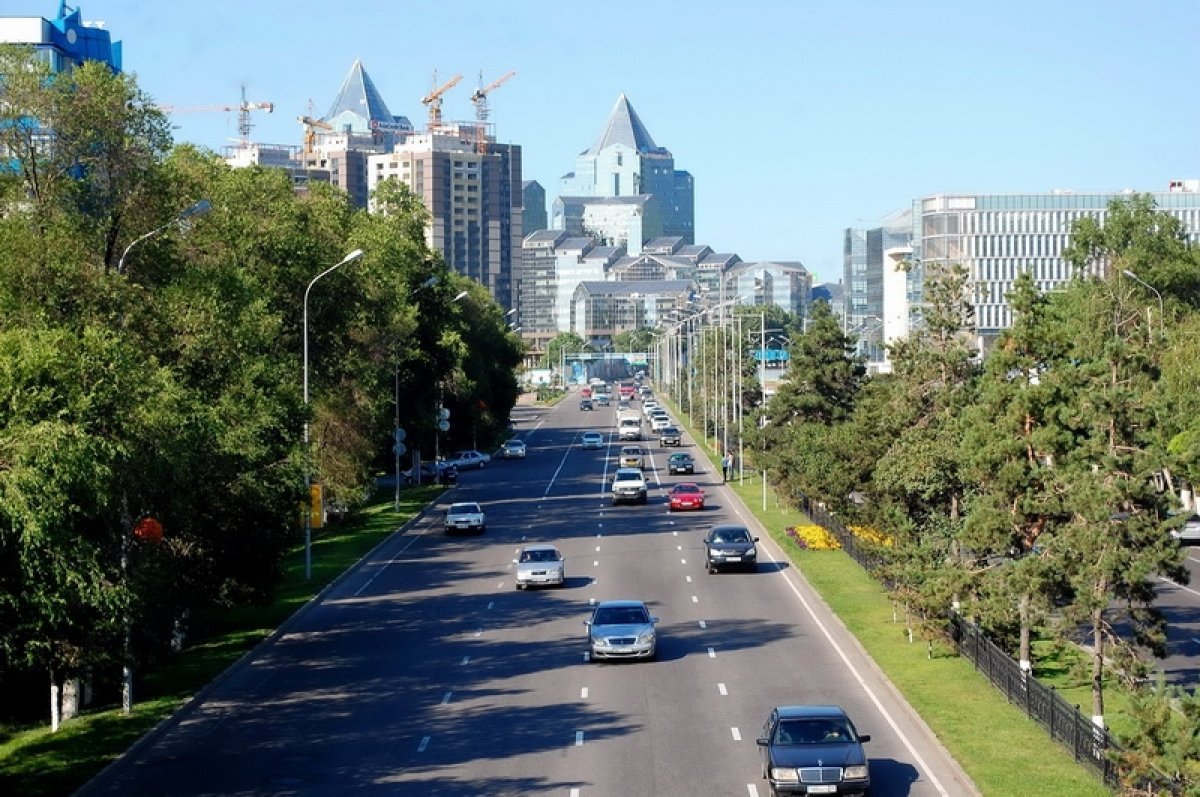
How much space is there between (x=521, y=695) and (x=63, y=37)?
354ft

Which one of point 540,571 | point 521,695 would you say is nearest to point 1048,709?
point 521,695

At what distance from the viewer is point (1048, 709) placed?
2753cm

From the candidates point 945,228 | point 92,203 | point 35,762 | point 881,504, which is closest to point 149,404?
point 35,762

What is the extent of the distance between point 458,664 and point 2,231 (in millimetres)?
13188

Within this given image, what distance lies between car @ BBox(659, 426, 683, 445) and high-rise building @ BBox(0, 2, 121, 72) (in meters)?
44.9

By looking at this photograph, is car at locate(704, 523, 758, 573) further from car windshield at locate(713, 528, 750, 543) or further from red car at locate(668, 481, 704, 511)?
red car at locate(668, 481, 704, 511)

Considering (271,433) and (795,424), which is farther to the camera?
(795,424)

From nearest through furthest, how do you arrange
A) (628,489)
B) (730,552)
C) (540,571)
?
(540,571), (730,552), (628,489)

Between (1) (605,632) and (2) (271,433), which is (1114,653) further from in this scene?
(2) (271,433)

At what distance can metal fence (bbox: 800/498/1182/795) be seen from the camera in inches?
896

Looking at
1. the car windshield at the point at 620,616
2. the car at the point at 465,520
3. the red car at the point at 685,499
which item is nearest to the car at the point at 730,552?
the car windshield at the point at 620,616

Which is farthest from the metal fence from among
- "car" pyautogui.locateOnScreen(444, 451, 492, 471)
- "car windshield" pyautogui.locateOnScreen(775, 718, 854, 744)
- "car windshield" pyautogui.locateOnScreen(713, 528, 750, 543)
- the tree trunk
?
"car" pyautogui.locateOnScreen(444, 451, 492, 471)

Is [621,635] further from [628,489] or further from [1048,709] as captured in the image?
[628,489]

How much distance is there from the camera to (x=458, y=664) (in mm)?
36562
